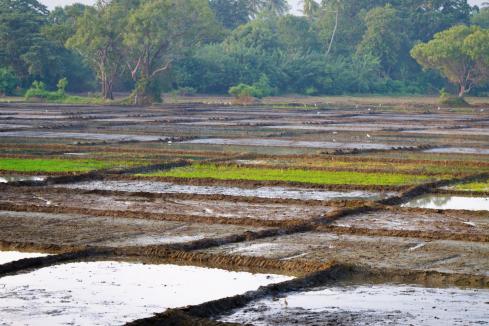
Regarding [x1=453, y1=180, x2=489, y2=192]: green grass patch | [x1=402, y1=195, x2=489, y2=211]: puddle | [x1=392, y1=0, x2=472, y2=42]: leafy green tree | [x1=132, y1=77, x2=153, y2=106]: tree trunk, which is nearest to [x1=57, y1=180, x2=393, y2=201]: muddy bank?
[x1=402, y1=195, x2=489, y2=211]: puddle

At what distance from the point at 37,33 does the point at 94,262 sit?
54.6 meters

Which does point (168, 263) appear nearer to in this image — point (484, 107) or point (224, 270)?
point (224, 270)

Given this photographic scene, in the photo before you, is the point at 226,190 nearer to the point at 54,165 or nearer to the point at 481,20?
the point at 54,165

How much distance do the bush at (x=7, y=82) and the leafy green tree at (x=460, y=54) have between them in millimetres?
27759

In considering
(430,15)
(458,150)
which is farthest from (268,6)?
(458,150)

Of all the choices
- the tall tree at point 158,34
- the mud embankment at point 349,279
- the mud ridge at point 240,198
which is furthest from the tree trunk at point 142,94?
the mud embankment at point 349,279

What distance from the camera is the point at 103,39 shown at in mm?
57625

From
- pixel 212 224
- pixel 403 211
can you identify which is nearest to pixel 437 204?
pixel 403 211

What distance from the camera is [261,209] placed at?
15.4 meters

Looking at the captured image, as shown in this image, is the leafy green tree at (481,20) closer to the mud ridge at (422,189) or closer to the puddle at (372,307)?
the mud ridge at (422,189)

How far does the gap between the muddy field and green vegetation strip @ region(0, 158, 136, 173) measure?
0.21 ft

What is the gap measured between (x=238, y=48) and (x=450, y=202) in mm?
61193

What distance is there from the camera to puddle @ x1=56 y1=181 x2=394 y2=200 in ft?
55.8

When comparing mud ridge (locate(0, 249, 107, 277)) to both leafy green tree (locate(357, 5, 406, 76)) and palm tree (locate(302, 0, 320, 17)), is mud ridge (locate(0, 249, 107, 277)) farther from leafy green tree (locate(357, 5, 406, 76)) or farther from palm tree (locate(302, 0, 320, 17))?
palm tree (locate(302, 0, 320, 17))
